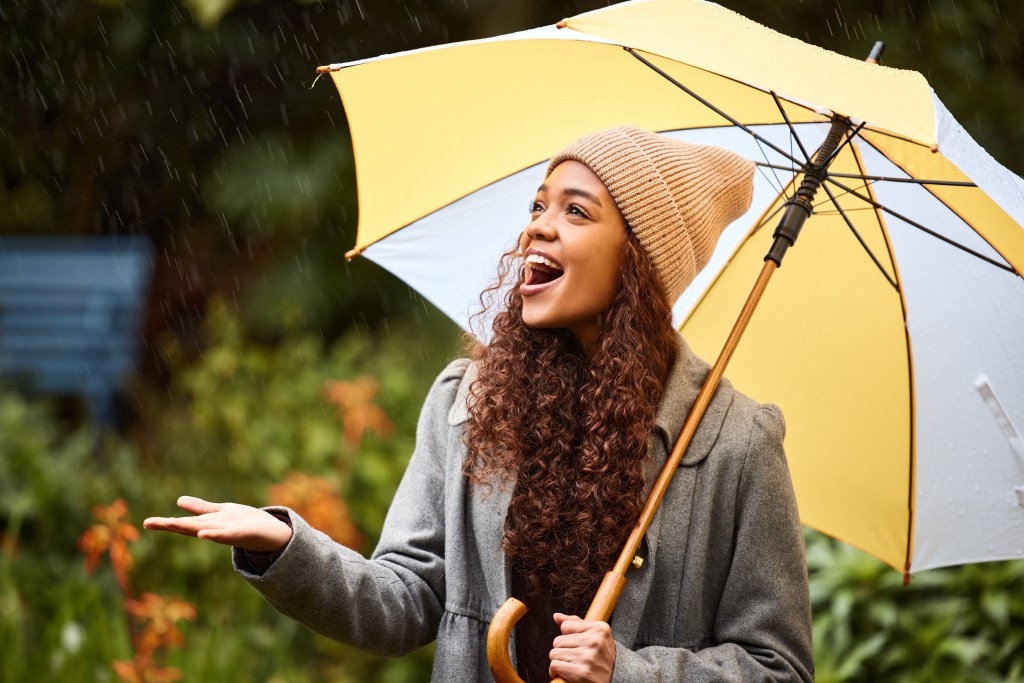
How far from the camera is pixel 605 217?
2.33 m

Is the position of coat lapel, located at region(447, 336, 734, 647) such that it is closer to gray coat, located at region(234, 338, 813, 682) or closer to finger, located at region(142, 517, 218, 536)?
gray coat, located at region(234, 338, 813, 682)

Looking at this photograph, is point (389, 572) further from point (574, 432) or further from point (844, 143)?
point (844, 143)

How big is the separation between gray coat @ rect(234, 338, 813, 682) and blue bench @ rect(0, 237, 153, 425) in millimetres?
5637

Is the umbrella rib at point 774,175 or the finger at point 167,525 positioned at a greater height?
the umbrella rib at point 774,175

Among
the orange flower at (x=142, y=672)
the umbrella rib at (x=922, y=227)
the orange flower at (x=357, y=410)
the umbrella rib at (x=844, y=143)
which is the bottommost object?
the orange flower at (x=142, y=672)

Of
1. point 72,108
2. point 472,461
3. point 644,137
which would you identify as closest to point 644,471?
point 472,461

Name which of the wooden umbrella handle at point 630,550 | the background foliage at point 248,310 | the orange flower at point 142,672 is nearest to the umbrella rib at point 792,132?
the wooden umbrella handle at point 630,550

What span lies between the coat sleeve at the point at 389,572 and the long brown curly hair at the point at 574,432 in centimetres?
14

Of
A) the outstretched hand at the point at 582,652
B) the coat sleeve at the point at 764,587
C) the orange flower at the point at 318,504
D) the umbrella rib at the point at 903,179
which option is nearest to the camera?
the outstretched hand at the point at 582,652

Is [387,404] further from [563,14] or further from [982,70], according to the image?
[982,70]

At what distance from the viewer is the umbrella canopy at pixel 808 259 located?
2.65 metres

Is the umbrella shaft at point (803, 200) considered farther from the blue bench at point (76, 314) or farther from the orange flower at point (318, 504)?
the blue bench at point (76, 314)

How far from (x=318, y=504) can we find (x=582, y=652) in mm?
2605

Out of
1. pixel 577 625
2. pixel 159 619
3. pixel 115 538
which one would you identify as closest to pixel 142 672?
pixel 159 619
